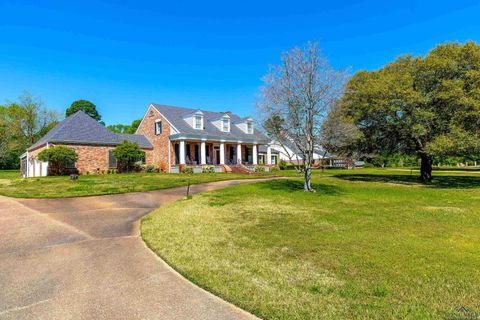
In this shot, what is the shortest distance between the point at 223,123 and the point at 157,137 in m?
7.71

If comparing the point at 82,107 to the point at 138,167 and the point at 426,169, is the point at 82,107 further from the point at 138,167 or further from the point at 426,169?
the point at 426,169

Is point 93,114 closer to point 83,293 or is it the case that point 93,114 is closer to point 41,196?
point 41,196

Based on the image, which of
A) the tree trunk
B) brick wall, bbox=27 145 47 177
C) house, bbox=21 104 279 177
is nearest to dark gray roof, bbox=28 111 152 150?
house, bbox=21 104 279 177

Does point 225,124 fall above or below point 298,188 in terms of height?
above

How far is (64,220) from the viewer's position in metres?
7.92

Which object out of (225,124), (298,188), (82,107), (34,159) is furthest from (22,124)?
(298,188)

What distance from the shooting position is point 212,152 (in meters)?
33.1

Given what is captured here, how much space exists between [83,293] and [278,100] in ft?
40.6

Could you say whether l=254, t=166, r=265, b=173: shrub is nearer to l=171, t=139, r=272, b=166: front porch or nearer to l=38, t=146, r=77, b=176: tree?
l=171, t=139, r=272, b=166: front porch

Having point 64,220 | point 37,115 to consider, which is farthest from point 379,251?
point 37,115

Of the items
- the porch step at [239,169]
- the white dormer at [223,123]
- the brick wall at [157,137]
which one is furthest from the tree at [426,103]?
the brick wall at [157,137]

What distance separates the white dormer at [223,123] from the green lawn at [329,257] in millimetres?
Result: 24022

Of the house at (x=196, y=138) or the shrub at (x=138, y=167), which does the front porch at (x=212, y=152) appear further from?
the shrub at (x=138, y=167)

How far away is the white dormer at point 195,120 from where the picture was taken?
31.0 meters
